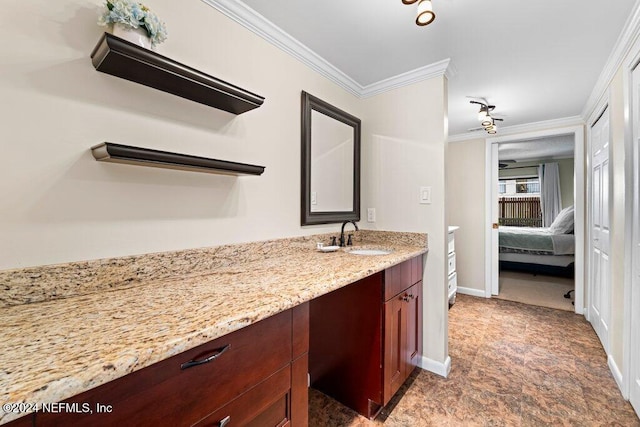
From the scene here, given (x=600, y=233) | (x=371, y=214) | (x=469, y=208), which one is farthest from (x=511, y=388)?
(x=469, y=208)

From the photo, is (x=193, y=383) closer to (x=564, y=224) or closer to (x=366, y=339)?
(x=366, y=339)

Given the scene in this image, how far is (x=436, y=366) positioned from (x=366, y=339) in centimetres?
80

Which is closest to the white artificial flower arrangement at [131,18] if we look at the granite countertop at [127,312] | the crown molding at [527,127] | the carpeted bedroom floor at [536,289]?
the granite countertop at [127,312]

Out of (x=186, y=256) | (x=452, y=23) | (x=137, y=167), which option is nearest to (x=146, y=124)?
(x=137, y=167)

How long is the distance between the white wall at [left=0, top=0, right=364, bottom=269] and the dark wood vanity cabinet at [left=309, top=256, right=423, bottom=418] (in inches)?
26.1

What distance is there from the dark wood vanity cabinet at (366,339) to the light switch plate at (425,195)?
19.2 inches

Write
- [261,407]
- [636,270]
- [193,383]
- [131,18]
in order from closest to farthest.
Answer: [193,383] → [261,407] → [131,18] → [636,270]

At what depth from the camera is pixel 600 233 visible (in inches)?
92.6

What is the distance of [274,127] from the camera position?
1.62 meters

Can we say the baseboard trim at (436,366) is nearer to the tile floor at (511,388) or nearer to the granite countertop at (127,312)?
the tile floor at (511,388)

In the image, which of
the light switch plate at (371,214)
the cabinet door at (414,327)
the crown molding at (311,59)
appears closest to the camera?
the crown molding at (311,59)

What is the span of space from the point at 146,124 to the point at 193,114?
0.69 ft

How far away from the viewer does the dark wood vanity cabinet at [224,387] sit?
21.5 inches

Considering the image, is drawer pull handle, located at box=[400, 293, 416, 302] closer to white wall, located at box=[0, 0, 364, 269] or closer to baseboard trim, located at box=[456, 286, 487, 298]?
white wall, located at box=[0, 0, 364, 269]
